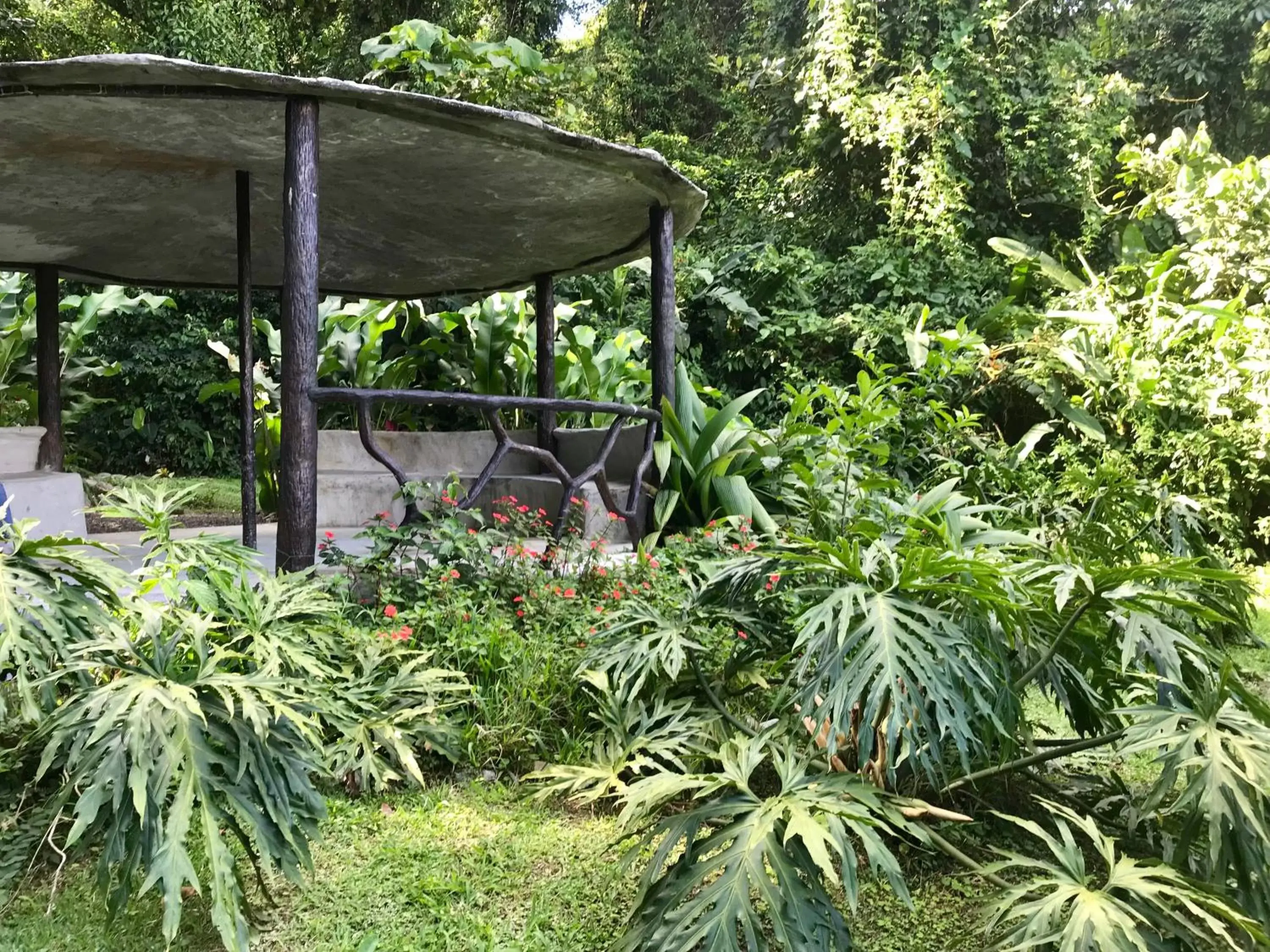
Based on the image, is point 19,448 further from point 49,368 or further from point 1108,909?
point 1108,909

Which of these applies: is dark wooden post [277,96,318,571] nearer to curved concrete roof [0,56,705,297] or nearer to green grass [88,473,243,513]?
curved concrete roof [0,56,705,297]

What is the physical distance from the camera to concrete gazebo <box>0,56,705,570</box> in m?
3.24

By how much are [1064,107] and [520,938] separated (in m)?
9.91

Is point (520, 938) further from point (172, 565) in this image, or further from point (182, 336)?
point (182, 336)

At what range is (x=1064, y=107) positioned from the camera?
9.33 m

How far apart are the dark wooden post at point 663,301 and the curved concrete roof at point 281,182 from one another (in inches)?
4.8

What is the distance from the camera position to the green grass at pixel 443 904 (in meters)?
1.82

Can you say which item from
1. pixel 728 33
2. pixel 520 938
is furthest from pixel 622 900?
pixel 728 33

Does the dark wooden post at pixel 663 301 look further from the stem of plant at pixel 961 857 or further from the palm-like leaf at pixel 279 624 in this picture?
the stem of plant at pixel 961 857

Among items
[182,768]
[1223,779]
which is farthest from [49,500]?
[1223,779]

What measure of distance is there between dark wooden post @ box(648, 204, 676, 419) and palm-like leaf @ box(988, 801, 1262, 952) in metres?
3.20

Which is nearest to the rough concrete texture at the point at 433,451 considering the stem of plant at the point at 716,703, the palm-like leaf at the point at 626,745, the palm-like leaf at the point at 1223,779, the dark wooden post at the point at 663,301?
the dark wooden post at the point at 663,301

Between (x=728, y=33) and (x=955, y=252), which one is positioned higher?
(x=728, y=33)

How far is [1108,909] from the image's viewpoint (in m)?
1.41
